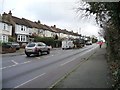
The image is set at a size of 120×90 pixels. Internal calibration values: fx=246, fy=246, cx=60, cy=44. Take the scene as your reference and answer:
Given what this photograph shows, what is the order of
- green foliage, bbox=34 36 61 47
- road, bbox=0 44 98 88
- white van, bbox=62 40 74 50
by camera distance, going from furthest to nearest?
green foliage, bbox=34 36 61 47 → white van, bbox=62 40 74 50 → road, bbox=0 44 98 88

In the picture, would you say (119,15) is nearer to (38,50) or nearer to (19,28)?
(38,50)

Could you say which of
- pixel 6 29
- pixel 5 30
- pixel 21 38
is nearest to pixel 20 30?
pixel 21 38

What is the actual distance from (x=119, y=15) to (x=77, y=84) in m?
3.36

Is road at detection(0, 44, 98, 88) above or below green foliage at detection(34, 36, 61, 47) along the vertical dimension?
below

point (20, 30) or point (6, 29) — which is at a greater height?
point (20, 30)

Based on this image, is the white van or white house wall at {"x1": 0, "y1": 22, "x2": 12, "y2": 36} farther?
the white van

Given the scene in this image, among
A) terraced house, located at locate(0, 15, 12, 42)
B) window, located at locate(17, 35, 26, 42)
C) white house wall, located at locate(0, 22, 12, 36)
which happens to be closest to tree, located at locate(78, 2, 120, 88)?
terraced house, located at locate(0, 15, 12, 42)

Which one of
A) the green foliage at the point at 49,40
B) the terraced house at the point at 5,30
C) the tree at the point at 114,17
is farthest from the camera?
the green foliage at the point at 49,40

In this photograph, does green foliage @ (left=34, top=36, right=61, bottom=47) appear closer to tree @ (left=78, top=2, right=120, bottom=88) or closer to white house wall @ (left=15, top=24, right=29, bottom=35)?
white house wall @ (left=15, top=24, right=29, bottom=35)

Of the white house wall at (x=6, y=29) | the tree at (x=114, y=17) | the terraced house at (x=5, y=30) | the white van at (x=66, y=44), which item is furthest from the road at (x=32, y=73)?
the white van at (x=66, y=44)

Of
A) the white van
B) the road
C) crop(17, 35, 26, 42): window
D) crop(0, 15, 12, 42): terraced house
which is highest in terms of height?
crop(0, 15, 12, 42): terraced house

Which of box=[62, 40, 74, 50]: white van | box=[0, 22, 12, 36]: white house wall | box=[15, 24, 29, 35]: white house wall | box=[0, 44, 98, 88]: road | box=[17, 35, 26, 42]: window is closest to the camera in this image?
box=[0, 44, 98, 88]: road

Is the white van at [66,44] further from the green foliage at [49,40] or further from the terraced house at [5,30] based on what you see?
the terraced house at [5,30]

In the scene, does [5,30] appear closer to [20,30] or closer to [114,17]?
[20,30]
